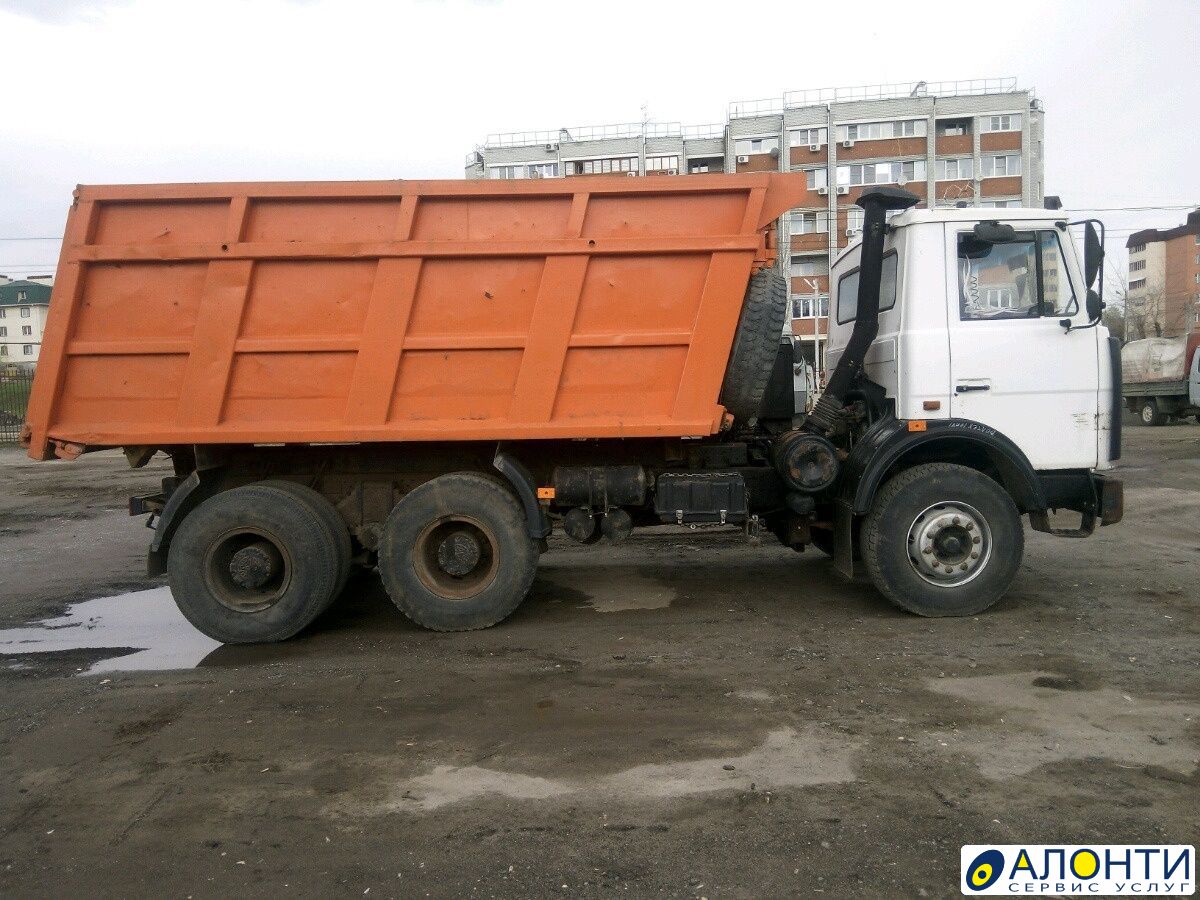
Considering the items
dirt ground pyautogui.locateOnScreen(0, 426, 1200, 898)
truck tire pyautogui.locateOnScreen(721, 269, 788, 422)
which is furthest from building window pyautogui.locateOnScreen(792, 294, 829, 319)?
truck tire pyautogui.locateOnScreen(721, 269, 788, 422)

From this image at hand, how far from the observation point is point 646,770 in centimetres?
373

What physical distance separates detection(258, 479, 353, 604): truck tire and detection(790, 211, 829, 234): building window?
51193 mm

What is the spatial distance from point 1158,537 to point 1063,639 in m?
4.60

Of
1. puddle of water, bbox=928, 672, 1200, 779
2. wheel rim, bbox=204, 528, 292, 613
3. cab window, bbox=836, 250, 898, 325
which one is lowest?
puddle of water, bbox=928, 672, 1200, 779

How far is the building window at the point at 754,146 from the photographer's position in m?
54.1

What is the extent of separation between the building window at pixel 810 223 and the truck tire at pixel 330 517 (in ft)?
168

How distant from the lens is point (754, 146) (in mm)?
54375

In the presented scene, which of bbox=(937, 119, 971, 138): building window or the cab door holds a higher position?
bbox=(937, 119, 971, 138): building window

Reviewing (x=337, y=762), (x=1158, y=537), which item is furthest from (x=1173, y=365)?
(x=337, y=762)

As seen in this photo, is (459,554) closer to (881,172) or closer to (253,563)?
(253,563)

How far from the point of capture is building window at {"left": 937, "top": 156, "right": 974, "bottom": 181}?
5160 centimetres

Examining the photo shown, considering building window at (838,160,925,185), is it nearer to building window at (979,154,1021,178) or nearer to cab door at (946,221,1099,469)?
building window at (979,154,1021,178)

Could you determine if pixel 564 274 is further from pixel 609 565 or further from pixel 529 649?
A: pixel 609 565

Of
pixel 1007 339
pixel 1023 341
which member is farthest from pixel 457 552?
pixel 1023 341
